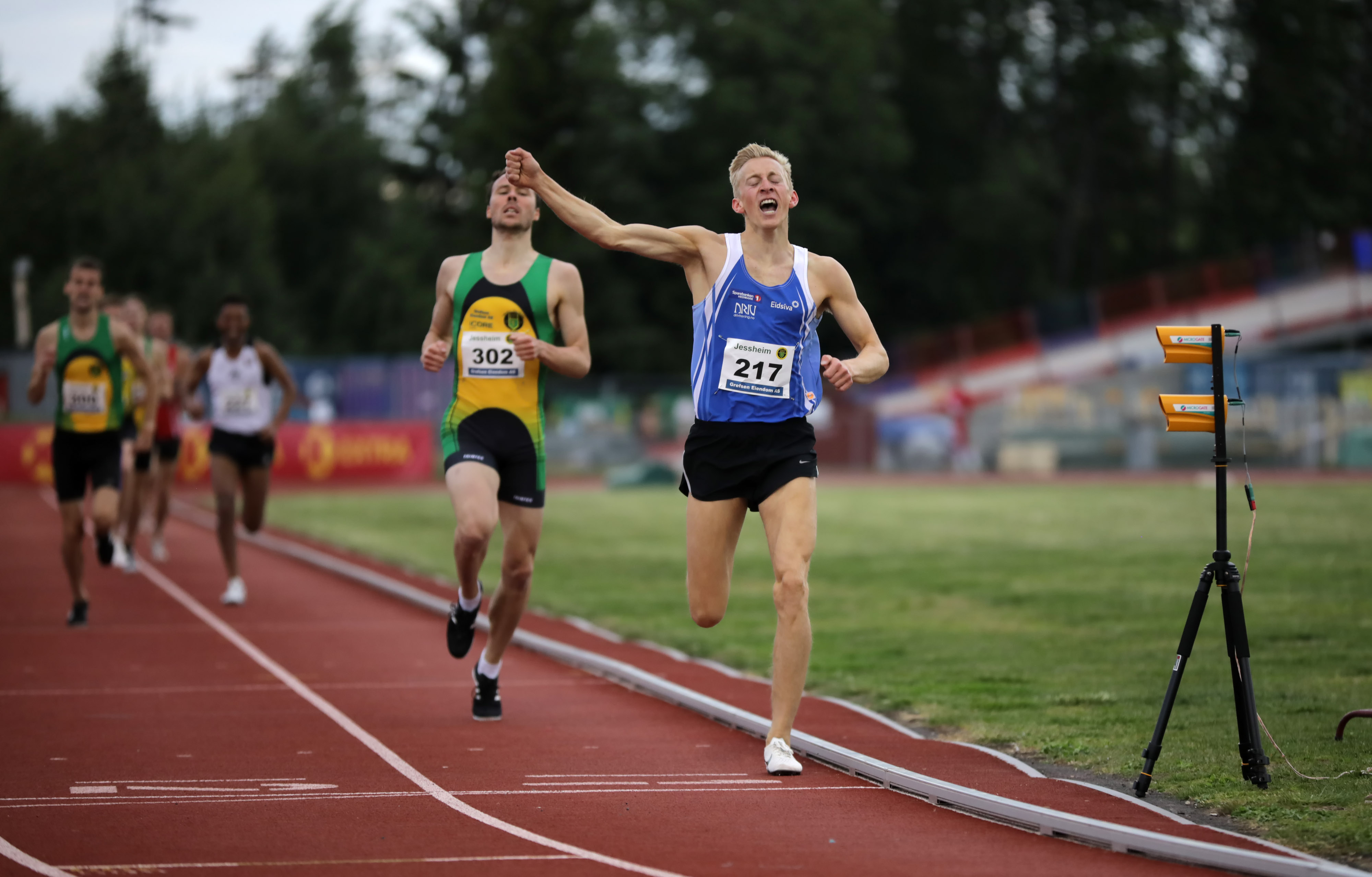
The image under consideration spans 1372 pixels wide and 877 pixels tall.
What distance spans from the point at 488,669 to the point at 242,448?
5.47m

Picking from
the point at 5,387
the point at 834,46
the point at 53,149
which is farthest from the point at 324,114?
the point at 5,387

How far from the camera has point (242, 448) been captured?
42.8 ft

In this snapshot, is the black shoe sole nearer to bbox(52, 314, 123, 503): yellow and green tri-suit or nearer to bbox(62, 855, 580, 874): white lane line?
bbox(62, 855, 580, 874): white lane line

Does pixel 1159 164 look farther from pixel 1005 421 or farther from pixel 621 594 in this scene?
pixel 621 594

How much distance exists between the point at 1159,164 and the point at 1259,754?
59.2m

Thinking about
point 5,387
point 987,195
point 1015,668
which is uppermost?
point 987,195

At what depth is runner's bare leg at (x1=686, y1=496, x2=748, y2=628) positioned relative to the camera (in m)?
Answer: 6.89

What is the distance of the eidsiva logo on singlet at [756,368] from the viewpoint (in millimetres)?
6793

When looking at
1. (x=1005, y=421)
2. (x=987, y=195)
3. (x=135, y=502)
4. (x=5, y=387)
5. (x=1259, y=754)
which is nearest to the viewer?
(x=1259, y=754)

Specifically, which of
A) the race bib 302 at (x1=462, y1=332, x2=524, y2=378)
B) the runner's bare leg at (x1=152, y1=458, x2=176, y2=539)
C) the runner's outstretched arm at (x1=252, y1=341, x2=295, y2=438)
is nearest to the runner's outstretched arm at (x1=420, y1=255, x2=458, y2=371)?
the race bib 302 at (x1=462, y1=332, x2=524, y2=378)

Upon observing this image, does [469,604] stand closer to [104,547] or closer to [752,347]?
[752,347]

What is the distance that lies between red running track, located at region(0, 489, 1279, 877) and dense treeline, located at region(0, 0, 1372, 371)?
41.4 m

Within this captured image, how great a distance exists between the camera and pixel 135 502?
15852mm

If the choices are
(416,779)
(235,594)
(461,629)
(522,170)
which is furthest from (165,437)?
(416,779)
